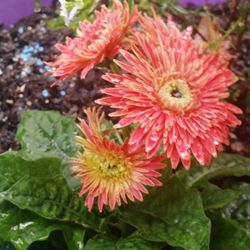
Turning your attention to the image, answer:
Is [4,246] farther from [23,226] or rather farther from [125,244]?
[125,244]

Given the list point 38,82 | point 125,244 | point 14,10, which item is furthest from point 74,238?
point 14,10

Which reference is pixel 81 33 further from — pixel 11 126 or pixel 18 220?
pixel 11 126

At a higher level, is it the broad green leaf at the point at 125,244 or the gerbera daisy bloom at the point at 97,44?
the gerbera daisy bloom at the point at 97,44

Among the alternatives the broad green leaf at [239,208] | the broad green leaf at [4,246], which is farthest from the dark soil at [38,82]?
the broad green leaf at [4,246]

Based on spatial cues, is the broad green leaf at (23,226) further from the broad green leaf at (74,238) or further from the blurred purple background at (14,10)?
the blurred purple background at (14,10)

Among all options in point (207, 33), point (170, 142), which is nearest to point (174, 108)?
point (170, 142)

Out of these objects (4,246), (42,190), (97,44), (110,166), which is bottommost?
(4,246)

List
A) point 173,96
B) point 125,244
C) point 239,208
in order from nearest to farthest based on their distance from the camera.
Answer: point 173,96, point 125,244, point 239,208

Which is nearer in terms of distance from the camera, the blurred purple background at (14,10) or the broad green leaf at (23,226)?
the broad green leaf at (23,226)
